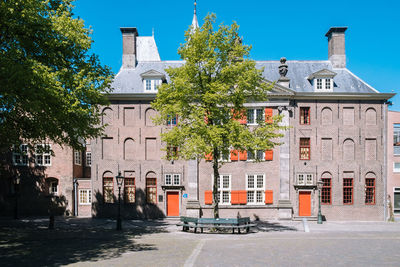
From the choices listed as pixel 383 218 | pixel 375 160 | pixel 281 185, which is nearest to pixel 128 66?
pixel 281 185

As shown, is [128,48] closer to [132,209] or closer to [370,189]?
[132,209]

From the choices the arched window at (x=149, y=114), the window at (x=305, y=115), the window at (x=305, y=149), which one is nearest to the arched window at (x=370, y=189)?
the window at (x=305, y=149)

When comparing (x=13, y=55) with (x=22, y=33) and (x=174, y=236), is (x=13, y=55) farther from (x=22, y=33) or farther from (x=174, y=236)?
(x=174, y=236)

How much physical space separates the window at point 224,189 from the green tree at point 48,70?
10787 millimetres

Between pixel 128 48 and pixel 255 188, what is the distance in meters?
16.0

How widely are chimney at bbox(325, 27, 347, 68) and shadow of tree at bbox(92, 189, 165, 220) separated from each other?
19361 millimetres

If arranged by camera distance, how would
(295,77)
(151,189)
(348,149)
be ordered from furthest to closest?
(295,77) → (151,189) → (348,149)

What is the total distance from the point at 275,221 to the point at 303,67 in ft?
44.0

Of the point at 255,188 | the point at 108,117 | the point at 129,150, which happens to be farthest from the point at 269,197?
the point at 108,117

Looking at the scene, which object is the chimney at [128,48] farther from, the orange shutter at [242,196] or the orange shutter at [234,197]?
the orange shutter at [242,196]

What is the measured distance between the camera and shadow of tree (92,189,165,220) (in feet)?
84.9

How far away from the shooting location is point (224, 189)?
2559 cm

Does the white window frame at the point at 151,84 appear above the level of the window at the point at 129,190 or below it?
above

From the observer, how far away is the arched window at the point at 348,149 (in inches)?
1018
